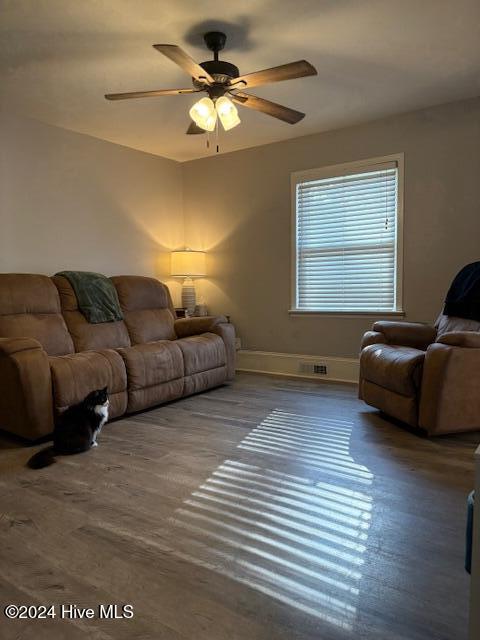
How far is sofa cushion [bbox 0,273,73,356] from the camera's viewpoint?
3133mm

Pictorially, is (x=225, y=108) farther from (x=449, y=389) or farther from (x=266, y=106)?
(x=449, y=389)

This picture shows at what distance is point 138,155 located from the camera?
4.70 meters

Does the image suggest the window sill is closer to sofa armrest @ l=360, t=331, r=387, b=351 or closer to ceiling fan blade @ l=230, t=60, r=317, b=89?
sofa armrest @ l=360, t=331, r=387, b=351

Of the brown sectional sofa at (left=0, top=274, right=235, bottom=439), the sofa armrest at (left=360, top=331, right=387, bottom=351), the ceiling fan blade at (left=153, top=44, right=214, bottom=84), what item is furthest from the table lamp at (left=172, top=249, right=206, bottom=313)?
the ceiling fan blade at (left=153, top=44, right=214, bottom=84)

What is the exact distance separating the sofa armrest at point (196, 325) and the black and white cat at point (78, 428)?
1.62 metres

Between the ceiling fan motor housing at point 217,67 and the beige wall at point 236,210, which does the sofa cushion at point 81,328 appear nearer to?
the beige wall at point 236,210

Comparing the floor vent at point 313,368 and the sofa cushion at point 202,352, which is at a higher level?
the sofa cushion at point 202,352

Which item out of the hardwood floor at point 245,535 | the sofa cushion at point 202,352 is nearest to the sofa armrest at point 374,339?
the hardwood floor at point 245,535

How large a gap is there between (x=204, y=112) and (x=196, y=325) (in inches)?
84.3

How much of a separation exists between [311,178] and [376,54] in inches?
64.3

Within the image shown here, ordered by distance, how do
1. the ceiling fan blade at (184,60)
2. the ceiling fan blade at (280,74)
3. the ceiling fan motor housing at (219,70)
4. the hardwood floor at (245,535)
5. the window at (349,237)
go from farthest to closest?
the window at (349,237)
the ceiling fan motor housing at (219,70)
the ceiling fan blade at (280,74)
the ceiling fan blade at (184,60)
the hardwood floor at (245,535)

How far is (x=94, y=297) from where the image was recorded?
3703 mm

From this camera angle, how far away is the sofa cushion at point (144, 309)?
4.00 metres

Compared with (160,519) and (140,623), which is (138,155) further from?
(140,623)
